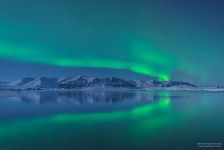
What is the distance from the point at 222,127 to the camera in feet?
41.5

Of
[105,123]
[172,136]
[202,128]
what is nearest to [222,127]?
[202,128]

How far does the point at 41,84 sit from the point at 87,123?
124m

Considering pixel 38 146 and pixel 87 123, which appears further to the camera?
pixel 87 123

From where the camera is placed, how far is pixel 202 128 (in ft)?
40.9

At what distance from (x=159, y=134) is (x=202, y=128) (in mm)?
2841

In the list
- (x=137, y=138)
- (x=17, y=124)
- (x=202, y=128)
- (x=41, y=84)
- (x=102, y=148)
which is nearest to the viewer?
(x=102, y=148)

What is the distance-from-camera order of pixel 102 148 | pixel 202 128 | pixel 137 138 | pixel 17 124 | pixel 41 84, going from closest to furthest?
pixel 102 148 < pixel 137 138 < pixel 202 128 < pixel 17 124 < pixel 41 84

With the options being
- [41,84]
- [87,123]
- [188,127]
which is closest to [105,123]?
[87,123]

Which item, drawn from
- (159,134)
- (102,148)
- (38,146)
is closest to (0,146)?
(38,146)

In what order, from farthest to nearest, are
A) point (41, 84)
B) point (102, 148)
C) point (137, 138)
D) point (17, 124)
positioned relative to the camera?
point (41, 84) → point (17, 124) → point (137, 138) → point (102, 148)

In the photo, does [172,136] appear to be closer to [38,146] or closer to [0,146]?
[38,146]

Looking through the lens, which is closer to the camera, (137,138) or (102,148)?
(102,148)

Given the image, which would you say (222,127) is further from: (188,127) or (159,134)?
(159,134)

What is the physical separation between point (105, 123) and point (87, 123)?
3.61 feet
